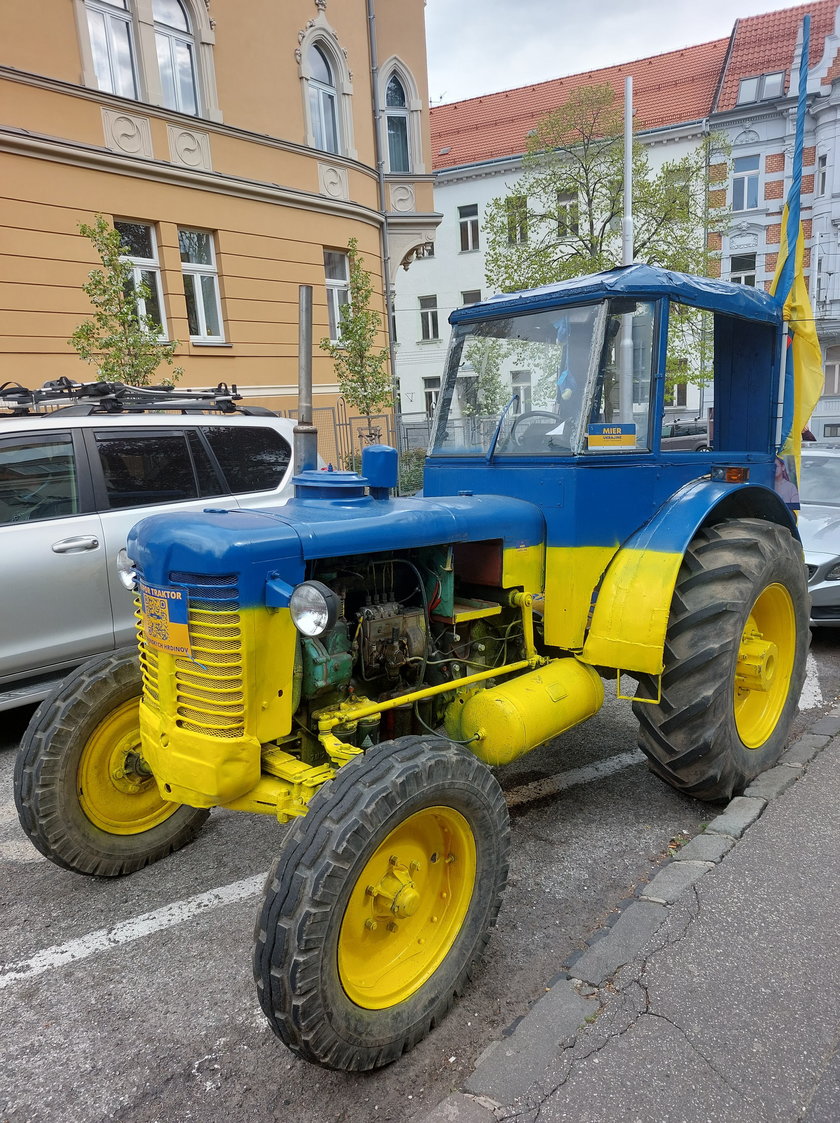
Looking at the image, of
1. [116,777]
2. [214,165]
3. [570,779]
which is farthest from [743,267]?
[116,777]

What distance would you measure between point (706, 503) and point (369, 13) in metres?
15.7

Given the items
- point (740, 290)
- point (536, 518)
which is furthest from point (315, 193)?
point (536, 518)

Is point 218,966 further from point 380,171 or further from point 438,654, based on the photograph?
point 380,171

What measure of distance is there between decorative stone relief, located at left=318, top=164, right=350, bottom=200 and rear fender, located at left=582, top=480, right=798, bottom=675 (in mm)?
12939

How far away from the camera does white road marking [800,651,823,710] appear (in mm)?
5195

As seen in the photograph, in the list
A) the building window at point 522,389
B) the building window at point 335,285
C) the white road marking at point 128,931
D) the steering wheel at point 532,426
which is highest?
the building window at point 335,285

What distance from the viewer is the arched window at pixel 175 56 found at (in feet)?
38.8

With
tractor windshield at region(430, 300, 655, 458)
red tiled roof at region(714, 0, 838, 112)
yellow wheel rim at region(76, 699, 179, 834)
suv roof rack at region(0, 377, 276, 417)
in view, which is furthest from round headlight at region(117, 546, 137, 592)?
red tiled roof at region(714, 0, 838, 112)

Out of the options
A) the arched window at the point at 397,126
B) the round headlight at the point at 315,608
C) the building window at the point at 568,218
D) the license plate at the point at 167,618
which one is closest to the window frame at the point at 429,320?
the building window at the point at 568,218

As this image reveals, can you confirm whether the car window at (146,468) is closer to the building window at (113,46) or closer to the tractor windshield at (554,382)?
the tractor windshield at (554,382)

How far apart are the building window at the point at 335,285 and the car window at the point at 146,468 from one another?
1024cm

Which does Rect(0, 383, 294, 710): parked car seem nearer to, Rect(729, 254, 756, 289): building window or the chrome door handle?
the chrome door handle

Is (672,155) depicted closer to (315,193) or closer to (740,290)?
(315,193)

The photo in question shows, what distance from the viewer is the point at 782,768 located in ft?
13.0
